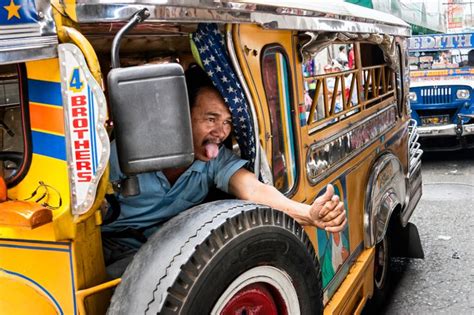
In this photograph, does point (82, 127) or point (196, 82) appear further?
point (196, 82)

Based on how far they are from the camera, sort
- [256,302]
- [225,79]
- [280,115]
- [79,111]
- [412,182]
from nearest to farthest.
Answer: [79,111] → [256,302] → [225,79] → [280,115] → [412,182]

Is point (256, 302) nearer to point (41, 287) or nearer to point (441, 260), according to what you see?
point (41, 287)

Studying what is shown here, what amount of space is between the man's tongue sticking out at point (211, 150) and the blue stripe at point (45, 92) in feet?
2.54

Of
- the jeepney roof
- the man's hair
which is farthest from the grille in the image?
the man's hair

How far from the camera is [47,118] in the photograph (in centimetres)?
165

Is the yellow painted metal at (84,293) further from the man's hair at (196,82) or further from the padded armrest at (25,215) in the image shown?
the man's hair at (196,82)

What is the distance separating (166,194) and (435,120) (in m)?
7.79

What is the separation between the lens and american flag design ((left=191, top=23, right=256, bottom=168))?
83.3 inches

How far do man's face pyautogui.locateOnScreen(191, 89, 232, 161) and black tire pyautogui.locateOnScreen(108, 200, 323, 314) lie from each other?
0.46 meters

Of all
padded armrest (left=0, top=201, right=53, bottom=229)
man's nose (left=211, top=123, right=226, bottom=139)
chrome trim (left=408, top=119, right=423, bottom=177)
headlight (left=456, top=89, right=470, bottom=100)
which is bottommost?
chrome trim (left=408, top=119, right=423, bottom=177)

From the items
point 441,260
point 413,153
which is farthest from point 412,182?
point 441,260

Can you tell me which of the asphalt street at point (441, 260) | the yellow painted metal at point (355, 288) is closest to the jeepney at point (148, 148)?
the yellow painted metal at point (355, 288)

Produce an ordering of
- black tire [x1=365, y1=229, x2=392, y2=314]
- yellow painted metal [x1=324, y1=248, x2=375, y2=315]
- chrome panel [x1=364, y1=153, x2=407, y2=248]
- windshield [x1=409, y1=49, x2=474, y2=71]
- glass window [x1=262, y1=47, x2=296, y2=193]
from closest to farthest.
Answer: glass window [x1=262, y1=47, x2=296, y2=193] → yellow painted metal [x1=324, y1=248, x2=375, y2=315] → chrome panel [x1=364, y1=153, x2=407, y2=248] → black tire [x1=365, y1=229, x2=392, y2=314] → windshield [x1=409, y1=49, x2=474, y2=71]

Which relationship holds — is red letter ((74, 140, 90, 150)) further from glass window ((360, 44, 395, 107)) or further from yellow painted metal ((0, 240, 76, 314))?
glass window ((360, 44, 395, 107))
